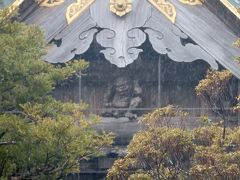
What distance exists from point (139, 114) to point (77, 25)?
212cm

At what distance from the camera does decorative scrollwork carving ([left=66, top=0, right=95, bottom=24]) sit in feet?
51.2

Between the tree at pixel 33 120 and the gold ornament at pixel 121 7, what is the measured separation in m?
3.86

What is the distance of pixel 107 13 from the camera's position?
1557 cm

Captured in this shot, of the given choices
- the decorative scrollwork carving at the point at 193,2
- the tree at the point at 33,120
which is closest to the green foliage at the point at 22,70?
the tree at the point at 33,120

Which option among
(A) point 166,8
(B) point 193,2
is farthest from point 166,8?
(B) point 193,2

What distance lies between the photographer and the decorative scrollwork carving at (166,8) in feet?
50.6

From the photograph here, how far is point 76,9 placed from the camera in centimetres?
1566

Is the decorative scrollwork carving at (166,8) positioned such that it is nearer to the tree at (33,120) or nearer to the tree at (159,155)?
the tree at (33,120)

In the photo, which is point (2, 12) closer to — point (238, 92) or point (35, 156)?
point (35, 156)

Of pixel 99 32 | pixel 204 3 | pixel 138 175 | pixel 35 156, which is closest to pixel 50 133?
pixel 35 156

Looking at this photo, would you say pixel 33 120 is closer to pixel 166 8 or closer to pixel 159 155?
pixel 159 155

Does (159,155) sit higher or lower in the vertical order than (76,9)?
lower

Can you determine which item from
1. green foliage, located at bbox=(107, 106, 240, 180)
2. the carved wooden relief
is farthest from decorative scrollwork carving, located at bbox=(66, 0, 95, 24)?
green foliage, located at bbox=(107, 106, 240, 180)

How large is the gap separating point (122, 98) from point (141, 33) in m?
1.46
